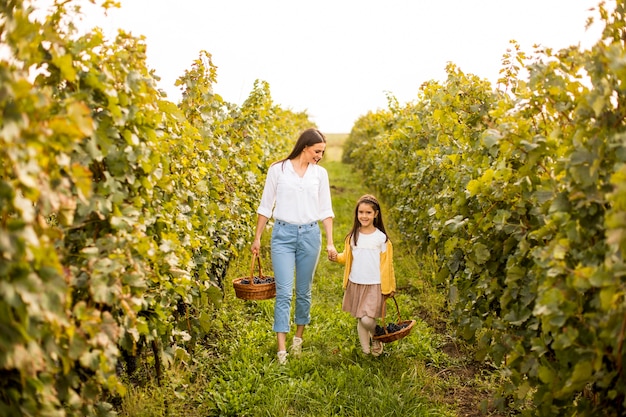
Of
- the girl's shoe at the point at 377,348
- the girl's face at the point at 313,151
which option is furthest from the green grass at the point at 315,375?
the girl's face at the point at 313,151

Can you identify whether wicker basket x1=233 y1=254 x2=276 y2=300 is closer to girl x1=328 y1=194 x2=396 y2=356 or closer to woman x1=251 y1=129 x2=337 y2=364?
woman x1=251 y1=129 x2=337 y2=364

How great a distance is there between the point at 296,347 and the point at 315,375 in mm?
400

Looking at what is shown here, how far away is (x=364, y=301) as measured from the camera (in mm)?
4625

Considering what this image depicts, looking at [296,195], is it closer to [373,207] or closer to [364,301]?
[373,207]

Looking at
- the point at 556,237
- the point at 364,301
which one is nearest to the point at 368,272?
the point at 364,301

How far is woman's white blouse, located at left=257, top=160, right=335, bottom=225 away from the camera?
4582 millimetres

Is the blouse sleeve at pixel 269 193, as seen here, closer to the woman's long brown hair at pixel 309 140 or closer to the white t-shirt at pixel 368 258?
the woman's long brown hair at pixel 309 140

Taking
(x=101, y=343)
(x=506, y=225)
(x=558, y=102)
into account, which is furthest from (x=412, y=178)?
(x=101, y=343)

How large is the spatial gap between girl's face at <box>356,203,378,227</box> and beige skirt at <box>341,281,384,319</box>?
1.70ft

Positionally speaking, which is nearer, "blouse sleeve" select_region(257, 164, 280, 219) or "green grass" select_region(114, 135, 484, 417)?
"green grass" select_region(114, 135, 484, 417)

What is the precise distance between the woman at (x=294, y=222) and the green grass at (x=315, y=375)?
0.31m

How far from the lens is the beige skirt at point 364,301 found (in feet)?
15.1

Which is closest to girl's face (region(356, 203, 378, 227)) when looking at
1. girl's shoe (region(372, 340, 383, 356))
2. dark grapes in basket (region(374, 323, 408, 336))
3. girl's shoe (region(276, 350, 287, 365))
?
dark grapes in basket (region(374, 323, 408, 336))

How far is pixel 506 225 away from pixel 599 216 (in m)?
0.87
